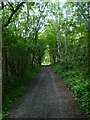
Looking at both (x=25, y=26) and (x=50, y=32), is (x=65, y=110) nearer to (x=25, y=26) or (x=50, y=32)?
(x=25, y=26)

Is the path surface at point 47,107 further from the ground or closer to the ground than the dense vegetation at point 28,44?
closer to the ground

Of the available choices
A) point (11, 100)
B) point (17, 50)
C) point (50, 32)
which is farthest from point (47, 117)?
point (50, 32)

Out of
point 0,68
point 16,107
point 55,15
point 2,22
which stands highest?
point 55,15

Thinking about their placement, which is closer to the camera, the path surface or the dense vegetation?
the path surface

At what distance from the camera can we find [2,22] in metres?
17.8

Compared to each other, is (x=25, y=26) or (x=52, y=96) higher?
(x=25, y=26)

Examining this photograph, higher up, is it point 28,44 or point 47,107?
point 28,44

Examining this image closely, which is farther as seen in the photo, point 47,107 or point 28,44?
point 28,44

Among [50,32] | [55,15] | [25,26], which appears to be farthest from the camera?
[50,32]

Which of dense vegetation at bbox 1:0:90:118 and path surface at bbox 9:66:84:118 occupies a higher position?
dense vegetation at bbox 1:0:90:118

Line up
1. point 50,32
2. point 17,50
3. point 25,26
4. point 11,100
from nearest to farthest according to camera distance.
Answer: point 11,100 < point 17,50 < point 25,26 < point 50,32

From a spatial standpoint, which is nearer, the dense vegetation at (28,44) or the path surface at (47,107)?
the path surface at (47,107)

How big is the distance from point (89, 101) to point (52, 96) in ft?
12.7

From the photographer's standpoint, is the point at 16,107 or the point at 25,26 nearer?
the point at 16,107
